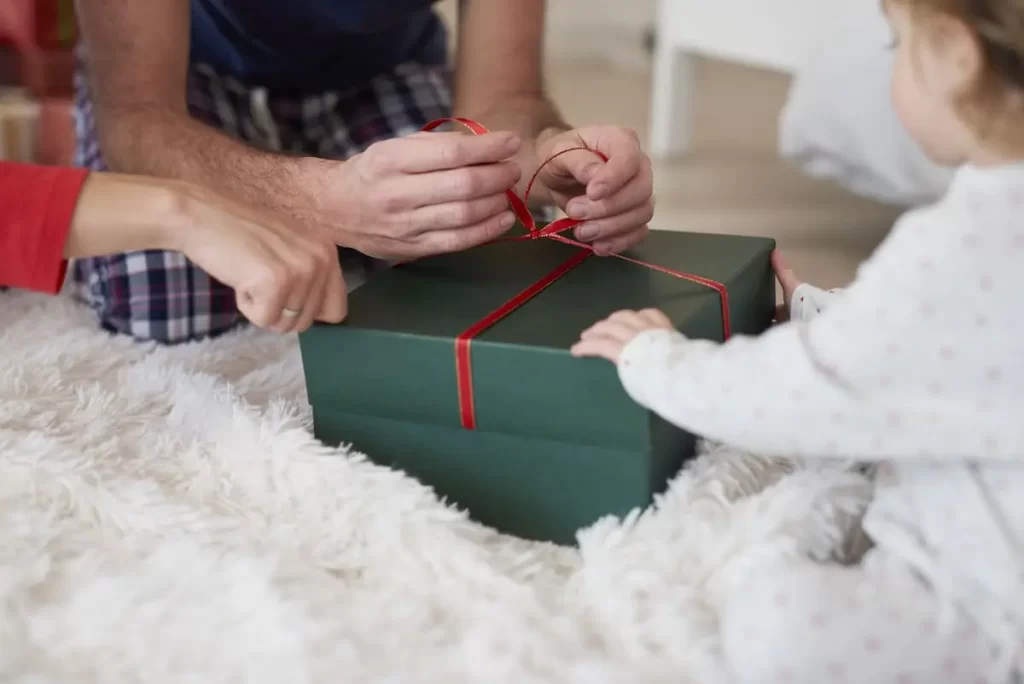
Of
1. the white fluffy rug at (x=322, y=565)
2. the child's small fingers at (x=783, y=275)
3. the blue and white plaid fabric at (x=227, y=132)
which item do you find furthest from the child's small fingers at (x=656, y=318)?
the blue and white plaid fabric at (x=227, y=132)

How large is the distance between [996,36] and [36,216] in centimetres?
66

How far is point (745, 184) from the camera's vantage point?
2.04 meters

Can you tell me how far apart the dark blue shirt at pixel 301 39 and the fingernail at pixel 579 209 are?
488mm

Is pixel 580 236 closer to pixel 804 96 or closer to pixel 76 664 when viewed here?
pixel 76 664

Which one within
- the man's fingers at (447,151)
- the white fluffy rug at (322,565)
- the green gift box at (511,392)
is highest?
the man's fingers at (447,151)

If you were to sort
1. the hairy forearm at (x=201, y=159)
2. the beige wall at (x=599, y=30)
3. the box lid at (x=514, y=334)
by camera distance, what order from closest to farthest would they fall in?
1. the box lid at (x=514, y=334)
2. the hairy forearm at (x=201, y=159)
3. the beige wall at (x=599, y=30)

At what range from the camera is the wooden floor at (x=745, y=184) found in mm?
1704

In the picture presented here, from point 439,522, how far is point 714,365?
21cm

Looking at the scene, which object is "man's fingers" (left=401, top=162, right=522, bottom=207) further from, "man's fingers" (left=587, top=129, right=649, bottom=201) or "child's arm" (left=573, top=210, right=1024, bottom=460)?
"child's arm" (left=573, top=210, right=1024, bottom=460)

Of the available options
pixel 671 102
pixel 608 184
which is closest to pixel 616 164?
pixel 608 184

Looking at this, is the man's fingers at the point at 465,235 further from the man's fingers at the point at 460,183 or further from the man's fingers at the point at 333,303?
the man's fingers at the point at 333,303

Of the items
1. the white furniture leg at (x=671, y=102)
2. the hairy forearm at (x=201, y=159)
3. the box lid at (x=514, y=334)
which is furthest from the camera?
the white furniture leg at (x=671, y=102)

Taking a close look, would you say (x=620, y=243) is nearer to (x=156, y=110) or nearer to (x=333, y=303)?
(x=333, y=303)

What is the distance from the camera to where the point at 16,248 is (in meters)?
0.76
